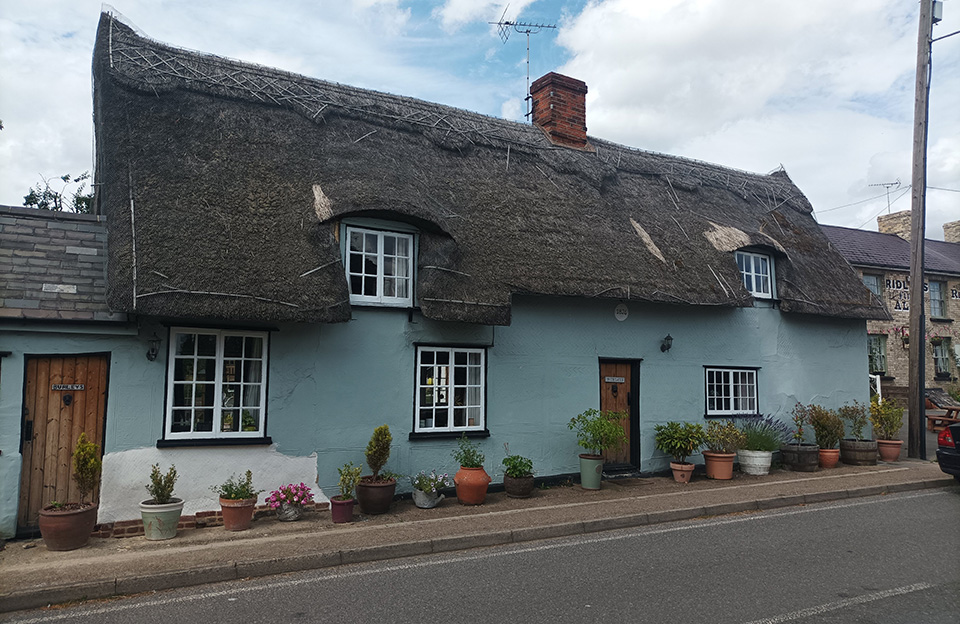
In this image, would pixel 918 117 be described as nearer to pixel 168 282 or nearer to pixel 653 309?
pixel 653 309

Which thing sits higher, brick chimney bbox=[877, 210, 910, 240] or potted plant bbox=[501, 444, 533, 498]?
brick chimney bbox=[877, 210, 910, 240]

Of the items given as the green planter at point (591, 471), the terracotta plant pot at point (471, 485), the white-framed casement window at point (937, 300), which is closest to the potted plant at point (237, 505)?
the terracotta plant pot at point (471, 485)

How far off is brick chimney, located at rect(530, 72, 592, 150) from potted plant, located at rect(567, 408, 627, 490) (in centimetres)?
615

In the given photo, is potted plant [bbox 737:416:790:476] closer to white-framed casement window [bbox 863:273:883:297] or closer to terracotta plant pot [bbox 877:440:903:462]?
terracotta plant pot [bbox 877:440:903:462]

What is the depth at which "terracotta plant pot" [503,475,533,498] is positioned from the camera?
1033 centimetres

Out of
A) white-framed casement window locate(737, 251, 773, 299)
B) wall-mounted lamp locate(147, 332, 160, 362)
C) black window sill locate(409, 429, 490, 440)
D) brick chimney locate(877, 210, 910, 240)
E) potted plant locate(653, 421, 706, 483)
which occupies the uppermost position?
brick chimney locate(877, 210, 910, 240)

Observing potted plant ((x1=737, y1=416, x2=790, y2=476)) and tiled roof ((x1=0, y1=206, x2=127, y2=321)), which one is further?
potted plant ((x1=737, y1=416, x2=790, y2=476))

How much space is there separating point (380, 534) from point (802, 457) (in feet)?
29.8

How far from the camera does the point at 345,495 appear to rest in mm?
9078

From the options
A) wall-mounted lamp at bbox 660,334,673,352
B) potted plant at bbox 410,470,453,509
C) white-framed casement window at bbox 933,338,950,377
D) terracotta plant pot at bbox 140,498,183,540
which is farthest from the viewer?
white-framed casement window at bbox 933,338,950,377

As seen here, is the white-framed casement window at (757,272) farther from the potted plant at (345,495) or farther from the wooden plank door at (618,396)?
the potted plant at (345,495)

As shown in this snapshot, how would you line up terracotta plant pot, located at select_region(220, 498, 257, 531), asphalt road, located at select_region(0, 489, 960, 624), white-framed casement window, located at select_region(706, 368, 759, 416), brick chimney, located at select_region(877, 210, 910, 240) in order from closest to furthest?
1. asphalt road, located at select_region(0, 489, 960, 624)
2. terracotta plant pot, located at select_region(220, 498, 257, 531)
3. white-framed casement window, located at select_region(706, 368, 759, 416)
4. brick chimney, located at select_region(877, 210, 910, 240)

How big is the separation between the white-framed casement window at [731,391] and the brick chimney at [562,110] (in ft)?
18.2

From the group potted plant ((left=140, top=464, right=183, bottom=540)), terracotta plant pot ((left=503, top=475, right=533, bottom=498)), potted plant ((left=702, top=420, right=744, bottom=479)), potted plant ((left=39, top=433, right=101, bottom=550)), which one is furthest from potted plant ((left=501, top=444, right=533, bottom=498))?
potted plant ((left=39, top=433, right=101, bottom=550))
